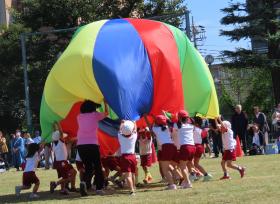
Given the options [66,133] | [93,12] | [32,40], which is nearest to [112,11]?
[93,12]

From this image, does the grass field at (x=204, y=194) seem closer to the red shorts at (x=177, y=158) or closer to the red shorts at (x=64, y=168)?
the red shorts at (x=64, y=168)

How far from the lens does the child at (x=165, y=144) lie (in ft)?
41.9

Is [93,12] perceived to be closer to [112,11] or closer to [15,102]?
[112,11]

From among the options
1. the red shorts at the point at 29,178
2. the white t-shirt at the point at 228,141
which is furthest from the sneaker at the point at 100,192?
the white t-shirt at the point at 228,141


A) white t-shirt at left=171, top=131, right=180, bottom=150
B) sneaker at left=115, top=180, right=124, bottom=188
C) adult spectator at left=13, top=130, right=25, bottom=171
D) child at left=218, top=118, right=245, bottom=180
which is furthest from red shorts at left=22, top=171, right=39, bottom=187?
adult spectator at left=13, top=130, right=25, bottom=171

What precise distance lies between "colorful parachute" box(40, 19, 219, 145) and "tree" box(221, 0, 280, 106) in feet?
59.4

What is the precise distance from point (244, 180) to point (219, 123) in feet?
5.94

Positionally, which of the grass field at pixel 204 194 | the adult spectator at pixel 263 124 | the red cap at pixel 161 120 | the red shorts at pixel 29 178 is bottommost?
the grass field at pixel 204 194

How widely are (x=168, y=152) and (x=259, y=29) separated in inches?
806

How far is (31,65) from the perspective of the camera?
1435 inches

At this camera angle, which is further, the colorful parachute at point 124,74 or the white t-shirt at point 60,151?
the white t-shirt at point 60,151

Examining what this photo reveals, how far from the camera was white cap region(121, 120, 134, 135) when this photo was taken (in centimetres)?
1205

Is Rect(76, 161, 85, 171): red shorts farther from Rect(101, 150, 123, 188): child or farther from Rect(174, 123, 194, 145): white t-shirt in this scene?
Rect(174, 123, 194, 145): white t-shirt

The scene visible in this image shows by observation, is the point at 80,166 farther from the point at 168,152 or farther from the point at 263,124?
the point at 263,124
